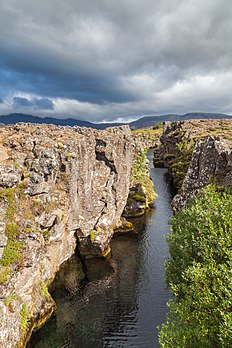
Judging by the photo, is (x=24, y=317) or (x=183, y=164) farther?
(x=183, y=164)

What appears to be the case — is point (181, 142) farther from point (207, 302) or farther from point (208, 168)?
point (207, 302)

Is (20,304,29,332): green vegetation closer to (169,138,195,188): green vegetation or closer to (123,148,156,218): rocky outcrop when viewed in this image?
(123,148,156,218): rocky outcrop

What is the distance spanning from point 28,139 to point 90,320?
96.2 feet

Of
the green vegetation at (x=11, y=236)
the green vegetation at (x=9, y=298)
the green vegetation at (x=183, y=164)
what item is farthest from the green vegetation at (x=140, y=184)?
the green vegetation at (x=9, y=298)

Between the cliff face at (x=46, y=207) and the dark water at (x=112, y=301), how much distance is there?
2506 millimetres

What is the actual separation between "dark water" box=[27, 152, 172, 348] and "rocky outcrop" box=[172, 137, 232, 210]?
44.3 ft

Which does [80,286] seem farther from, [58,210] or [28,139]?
[28,139]

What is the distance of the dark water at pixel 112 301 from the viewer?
3391cm

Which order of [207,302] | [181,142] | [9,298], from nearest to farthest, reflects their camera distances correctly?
1. [207,302]
2. [9,298]
3. [181,142]

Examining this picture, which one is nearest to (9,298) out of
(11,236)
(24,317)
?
(24,317)

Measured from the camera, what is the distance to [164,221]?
72.9 meters

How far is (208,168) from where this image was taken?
170ft

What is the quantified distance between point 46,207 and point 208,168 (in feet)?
101

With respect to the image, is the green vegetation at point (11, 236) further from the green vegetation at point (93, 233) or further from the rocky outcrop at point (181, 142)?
the rocky outcrop at point (181, 142)
